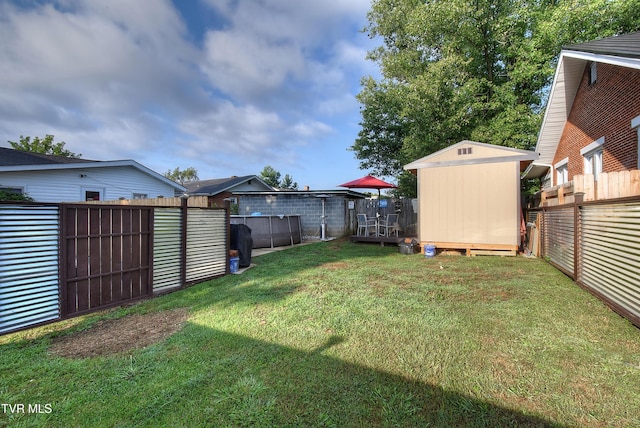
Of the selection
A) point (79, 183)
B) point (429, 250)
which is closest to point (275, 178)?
point (79, 183)

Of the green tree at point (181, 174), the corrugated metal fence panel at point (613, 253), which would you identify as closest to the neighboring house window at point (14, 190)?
the corrugated metal fence panel at point (613, 253)

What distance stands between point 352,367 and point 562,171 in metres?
11.6

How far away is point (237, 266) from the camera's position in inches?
252

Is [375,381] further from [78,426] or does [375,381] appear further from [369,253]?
[369,253]

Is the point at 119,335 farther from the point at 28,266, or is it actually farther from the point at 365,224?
the point at 365,224

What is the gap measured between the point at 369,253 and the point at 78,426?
7884mm

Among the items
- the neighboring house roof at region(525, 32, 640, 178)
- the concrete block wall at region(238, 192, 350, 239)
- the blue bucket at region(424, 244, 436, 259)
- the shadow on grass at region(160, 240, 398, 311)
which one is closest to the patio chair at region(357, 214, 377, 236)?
the concrete block wall at region(238, 192, 350, 239)

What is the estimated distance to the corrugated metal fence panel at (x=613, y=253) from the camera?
3107 mm

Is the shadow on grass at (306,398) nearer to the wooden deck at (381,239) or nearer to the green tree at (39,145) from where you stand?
the wooden deck at (381,239)

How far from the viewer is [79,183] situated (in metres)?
11.9

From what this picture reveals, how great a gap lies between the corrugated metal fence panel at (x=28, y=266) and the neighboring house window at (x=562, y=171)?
12.6 m

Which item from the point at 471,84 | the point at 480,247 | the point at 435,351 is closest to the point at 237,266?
the point at 435,351

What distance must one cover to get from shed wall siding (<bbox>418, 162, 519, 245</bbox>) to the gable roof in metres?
0.14

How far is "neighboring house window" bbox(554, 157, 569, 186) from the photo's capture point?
30.2 ft
